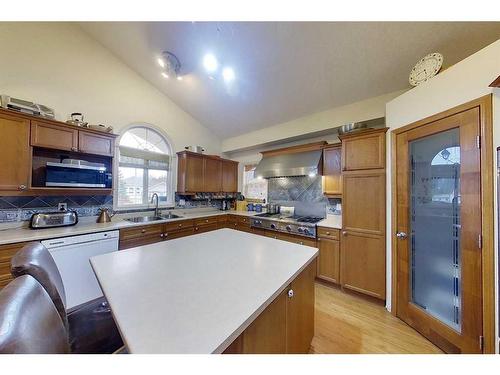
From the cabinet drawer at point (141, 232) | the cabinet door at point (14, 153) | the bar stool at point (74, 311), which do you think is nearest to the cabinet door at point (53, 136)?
the cabinet door at point (14, 153)

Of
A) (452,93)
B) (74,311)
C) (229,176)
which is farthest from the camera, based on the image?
(229,176)

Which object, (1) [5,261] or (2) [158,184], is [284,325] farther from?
(2) [158,184]

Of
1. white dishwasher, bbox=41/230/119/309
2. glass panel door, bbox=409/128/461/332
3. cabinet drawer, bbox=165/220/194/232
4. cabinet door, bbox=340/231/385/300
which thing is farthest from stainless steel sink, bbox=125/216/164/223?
glass panel door, bbox=409/128/461/332

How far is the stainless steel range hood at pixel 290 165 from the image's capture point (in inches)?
118

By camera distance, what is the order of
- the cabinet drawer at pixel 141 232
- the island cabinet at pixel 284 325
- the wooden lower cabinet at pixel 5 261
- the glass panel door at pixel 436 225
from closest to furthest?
the island cabinet at pixel 284 325 < the glass panel door at pixel 436 225 < the wooden lower cabinet at pixel 5 261 < the cabinet drawer at pixel 141 232

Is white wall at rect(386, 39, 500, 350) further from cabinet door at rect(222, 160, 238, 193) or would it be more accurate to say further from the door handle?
cabinet door at rect(222, 160, 238, 193)

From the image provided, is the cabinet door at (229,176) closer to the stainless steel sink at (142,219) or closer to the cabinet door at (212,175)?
the cabinet door at (212,175)

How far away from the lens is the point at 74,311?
1.17 m

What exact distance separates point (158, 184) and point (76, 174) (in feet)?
4.27

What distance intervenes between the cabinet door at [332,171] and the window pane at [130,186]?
10.5 feet

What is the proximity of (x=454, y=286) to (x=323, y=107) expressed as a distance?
2538 millimetres

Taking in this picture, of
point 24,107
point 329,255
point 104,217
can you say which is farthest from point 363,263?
point 24,107

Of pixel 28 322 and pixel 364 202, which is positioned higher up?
pixel 364 202

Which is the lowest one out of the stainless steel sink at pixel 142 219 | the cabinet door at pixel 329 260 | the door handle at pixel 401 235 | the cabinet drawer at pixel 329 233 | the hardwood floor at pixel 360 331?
the hardwood floor at pixel 360 331
